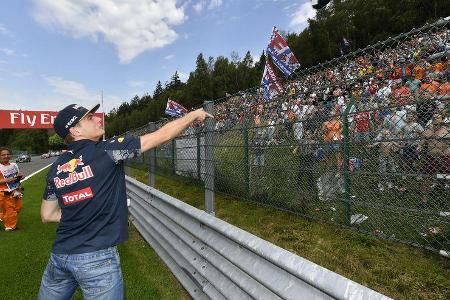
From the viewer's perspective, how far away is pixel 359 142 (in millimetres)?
3385

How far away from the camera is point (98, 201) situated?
105 inches

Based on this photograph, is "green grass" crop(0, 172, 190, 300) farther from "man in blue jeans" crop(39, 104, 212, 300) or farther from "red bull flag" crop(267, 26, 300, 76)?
"red bull flag" crop(267, 26, 300, 76)

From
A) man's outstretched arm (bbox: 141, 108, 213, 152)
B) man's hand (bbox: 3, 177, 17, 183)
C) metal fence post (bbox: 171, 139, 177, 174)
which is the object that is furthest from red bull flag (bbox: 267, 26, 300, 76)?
man's outstretched arm (bbox: 141, 108, 213, 152)

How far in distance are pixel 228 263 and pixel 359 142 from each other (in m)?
1.45

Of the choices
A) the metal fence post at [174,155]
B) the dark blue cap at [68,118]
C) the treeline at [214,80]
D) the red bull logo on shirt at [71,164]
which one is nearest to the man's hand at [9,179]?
the metal fence post at [174,155]

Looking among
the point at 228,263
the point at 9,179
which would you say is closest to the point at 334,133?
the point at 228,263

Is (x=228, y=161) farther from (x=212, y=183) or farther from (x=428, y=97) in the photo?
(x=428, y=97)

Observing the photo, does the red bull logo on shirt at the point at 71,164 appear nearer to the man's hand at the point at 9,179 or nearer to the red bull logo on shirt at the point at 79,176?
the red bull logo on shirt at the point at 79,176

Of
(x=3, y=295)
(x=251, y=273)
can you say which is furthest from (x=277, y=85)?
(x=3, y=295)

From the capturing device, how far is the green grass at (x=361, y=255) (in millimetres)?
3779

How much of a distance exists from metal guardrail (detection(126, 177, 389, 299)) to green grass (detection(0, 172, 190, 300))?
0.19 m

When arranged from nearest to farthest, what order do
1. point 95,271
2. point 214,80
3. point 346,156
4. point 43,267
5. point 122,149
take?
point 95,271
point 122,149
point 346,156
point 43,267
point 214,80

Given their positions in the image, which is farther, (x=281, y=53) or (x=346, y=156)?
(x=281, y=53)

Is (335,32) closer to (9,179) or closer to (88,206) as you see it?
(9,179)
